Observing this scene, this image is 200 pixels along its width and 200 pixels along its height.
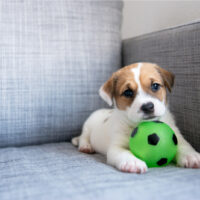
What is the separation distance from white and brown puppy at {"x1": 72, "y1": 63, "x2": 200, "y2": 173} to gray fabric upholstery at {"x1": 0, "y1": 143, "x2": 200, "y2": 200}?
74mm

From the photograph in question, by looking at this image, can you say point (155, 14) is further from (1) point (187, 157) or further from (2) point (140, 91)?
(1) point (187, 157)

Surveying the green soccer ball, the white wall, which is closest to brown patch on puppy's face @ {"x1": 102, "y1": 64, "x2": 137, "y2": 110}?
the green soccer ball

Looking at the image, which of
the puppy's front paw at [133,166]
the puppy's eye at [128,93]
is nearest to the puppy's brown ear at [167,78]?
the puppy's eye at [128,93]

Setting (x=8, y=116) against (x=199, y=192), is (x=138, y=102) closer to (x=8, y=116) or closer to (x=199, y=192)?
(x=199, y=192)

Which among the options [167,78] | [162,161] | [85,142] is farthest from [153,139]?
[85,142]

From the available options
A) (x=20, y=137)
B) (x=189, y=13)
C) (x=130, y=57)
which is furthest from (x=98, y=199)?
(x=189, y=13)

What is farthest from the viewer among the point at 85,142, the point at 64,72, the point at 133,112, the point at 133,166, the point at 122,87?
the point at 64,72

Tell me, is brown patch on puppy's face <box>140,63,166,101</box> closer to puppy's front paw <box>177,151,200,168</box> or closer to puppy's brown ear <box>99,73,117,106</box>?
puppy's brown ear <box>99,73,117,106</box>

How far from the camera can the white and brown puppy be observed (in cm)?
158

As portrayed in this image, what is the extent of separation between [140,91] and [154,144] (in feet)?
1.24

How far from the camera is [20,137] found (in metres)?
2.22

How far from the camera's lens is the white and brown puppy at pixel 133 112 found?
5.20 feet

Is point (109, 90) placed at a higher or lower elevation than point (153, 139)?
higher

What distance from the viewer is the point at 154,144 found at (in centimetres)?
151
